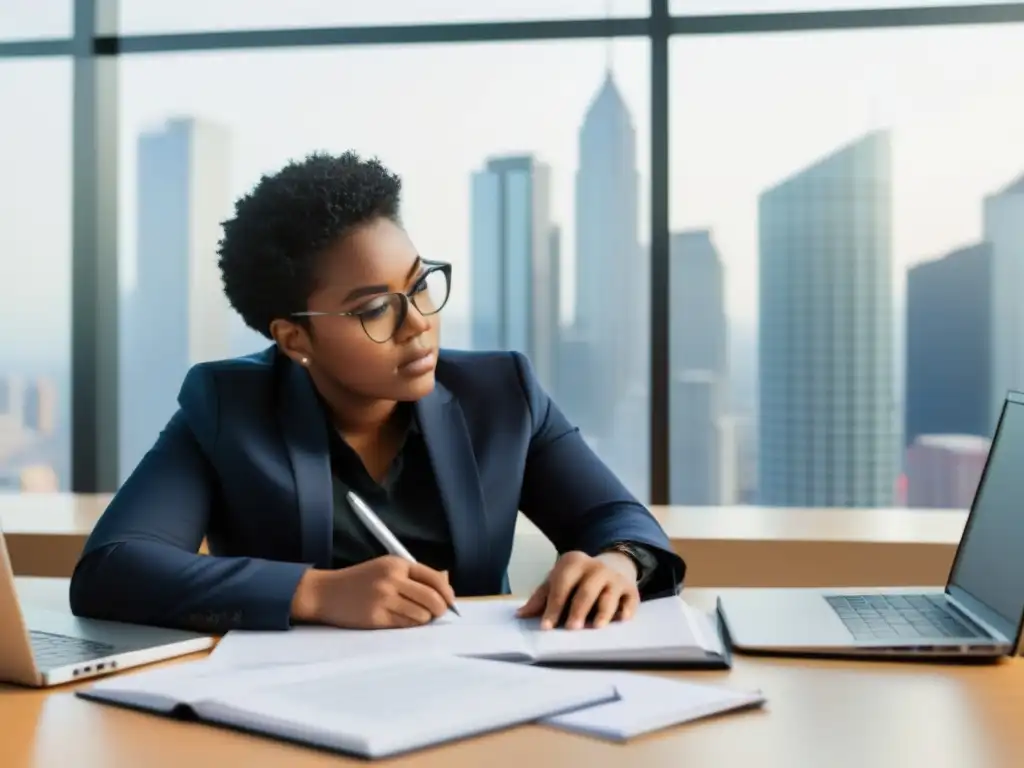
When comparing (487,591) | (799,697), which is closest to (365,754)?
(799,697)

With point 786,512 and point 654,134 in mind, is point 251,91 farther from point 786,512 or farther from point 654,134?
point 786,512

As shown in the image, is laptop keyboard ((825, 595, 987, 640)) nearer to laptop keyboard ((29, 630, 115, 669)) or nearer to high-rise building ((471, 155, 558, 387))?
laptop keyboard ((29, 630, 115, 669))

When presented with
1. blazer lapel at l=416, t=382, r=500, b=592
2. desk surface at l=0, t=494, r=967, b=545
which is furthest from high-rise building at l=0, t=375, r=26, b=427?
blazer lapel at l=416, t=382, r=500, b=592

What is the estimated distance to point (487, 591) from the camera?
1.81 metres

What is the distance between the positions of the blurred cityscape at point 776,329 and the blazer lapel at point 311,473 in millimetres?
1550

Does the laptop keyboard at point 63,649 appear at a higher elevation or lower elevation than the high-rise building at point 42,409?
lower

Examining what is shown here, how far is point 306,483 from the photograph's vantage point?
1689 mm

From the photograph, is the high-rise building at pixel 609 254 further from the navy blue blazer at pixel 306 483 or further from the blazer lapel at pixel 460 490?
the blazer lapel at pixel 460 490

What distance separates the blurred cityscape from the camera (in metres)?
3.21

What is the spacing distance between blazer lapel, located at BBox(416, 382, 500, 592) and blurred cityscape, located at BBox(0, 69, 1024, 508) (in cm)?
151

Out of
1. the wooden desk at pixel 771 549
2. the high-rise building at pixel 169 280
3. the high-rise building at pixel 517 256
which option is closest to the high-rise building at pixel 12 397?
the high-rise building at pixel 169 280

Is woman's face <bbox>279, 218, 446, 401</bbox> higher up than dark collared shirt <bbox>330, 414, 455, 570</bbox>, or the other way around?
woman's face <bbox>279, 218, 446, 401</bbox>

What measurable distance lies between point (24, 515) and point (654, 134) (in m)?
1.83

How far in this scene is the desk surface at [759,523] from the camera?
8.45 feet
